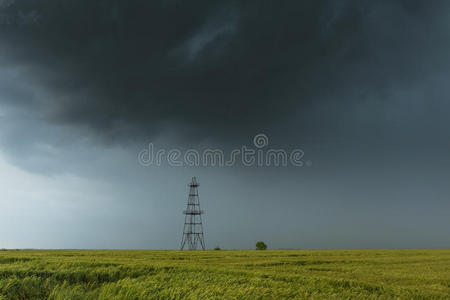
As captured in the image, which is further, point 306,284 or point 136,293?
point 306,284

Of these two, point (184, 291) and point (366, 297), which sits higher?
point (184, 291)

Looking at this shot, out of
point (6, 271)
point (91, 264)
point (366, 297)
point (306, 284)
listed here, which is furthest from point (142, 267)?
point (366, 297)

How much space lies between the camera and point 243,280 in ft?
33.3

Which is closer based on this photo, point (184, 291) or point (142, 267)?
point (184, 291)

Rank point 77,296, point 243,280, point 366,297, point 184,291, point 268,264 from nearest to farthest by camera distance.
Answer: point 77,296 < point 184,291 < point 366,297 < point 243,280 < point 268,264

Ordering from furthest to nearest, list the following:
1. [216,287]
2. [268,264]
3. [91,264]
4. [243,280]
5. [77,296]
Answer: [268,264] → [91,264] → [243,280] → [216,287] → [77,296]

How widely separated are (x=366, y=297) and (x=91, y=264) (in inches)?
432

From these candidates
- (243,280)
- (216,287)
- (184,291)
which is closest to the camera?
(184,291)

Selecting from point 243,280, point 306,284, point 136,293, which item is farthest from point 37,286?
point 306,284

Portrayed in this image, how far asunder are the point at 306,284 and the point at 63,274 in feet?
25.3

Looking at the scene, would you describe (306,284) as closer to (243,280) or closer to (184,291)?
(243,280)

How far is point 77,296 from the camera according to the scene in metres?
6.89

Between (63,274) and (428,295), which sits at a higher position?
(63,274)

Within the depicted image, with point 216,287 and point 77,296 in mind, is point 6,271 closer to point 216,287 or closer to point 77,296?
point 77,296
